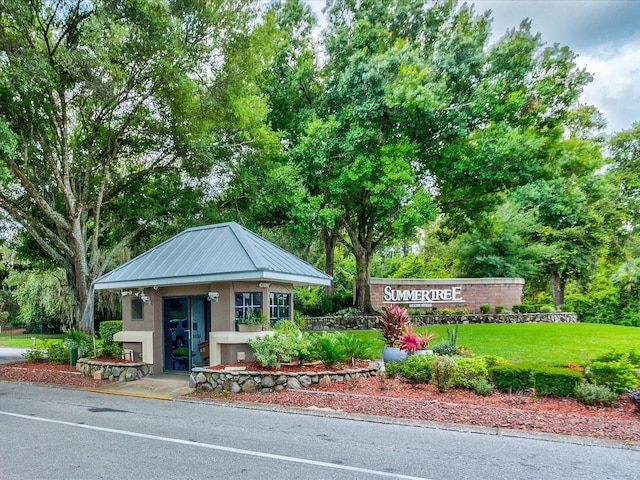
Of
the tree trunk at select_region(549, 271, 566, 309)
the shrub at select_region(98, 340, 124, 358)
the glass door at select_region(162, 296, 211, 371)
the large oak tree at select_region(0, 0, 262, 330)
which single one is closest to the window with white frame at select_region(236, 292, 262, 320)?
the glass door at select_region(162, 296, 211, 371)

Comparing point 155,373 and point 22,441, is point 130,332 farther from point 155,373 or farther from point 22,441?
point 22,441

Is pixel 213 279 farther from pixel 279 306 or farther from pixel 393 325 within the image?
pixel 393 325

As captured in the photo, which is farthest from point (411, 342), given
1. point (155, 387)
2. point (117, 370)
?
point (117, 370)

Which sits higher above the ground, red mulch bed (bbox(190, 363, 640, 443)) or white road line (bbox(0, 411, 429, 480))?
white road line (bbox(0, 411, 429, 480))

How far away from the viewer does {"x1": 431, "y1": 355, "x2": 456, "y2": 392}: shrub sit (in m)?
9.58

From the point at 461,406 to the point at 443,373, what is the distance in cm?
123

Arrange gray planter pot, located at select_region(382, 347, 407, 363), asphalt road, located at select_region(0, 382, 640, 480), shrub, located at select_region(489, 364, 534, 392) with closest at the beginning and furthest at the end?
asphalt road, located at select_region(0, 382, 640, 480), shrub, located at select_region(489, 364, 534, 392), gray planter pot, located at select_region(382, 347, 407, 363)

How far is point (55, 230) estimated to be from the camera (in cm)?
1909

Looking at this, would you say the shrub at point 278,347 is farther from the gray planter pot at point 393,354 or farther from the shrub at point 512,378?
the shrub at point 512,378

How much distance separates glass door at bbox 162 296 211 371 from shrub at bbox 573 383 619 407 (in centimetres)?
892

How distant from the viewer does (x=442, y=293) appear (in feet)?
76.4

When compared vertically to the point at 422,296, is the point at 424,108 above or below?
above

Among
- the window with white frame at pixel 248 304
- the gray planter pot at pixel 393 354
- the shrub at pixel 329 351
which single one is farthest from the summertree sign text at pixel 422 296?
the window with white frame at pixel 248 304

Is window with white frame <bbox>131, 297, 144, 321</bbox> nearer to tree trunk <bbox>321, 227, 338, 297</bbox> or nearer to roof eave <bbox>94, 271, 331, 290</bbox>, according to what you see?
roof eave <bbox>94, 271, 331, 290</bbox>
